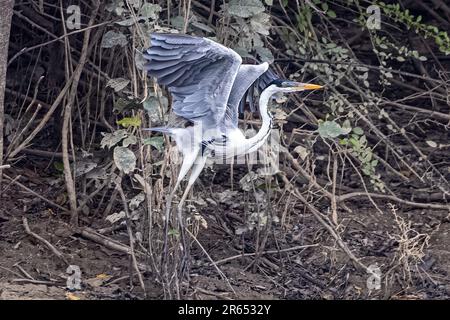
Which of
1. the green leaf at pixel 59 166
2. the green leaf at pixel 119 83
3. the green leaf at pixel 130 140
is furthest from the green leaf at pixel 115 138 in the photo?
the green leaf at pixel 59 166

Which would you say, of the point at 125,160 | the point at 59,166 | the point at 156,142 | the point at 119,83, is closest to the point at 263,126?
the point at 156,142

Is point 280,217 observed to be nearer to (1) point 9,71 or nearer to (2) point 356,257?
(2) point 356,257

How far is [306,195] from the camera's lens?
4953 mm

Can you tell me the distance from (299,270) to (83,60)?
136 centimetres

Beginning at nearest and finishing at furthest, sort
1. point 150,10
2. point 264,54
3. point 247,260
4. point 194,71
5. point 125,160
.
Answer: point 194,71 → point 150,10 → point 125,160 → point 264,54 → point 247,260

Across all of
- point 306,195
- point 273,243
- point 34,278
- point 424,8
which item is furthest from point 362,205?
point 34,278

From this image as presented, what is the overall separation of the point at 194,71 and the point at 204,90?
0.08 metres

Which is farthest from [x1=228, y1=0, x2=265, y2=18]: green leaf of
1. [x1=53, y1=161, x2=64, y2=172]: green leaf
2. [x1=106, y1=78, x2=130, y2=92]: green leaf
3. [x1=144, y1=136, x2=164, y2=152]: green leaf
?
[x1=53, y1=161, x2=64, y2=172]: green leaf

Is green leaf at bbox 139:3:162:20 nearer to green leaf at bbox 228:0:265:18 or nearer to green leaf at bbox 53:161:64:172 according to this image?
green leaf at bbox 228:0:265:18

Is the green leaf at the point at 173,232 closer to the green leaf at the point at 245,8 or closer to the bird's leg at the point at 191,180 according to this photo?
the bird's leg at the point at 191,180

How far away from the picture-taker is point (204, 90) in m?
3.60

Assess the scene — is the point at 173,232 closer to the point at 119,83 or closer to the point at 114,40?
the point at 119,83

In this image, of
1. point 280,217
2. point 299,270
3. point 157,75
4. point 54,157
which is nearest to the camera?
point 157,75
